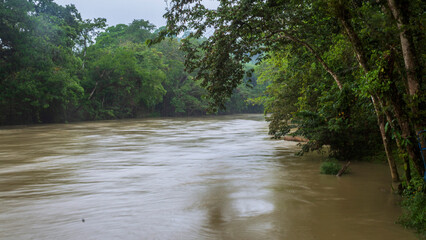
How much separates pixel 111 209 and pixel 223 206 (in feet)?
7.35

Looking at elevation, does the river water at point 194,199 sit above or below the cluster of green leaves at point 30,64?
below

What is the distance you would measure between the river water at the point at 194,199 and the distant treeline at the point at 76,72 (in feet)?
76.5

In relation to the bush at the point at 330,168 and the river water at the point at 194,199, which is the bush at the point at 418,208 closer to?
the river water at the point at 194,199

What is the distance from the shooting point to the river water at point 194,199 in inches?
248

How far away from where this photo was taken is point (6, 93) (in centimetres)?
3534

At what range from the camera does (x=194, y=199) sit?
8516 mm

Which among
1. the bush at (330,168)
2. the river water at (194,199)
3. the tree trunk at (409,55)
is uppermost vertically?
the tree trunk at (409,55)

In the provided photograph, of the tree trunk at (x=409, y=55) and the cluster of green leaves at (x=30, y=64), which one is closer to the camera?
the tree trunk at (x=409, y=55)

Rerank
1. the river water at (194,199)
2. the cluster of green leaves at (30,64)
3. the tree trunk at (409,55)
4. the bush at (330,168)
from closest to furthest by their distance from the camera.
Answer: the tree trunk at (409,55) → the river water at (194,199) → the bush at (330,168) → the cluster of green leaves at (30,64)

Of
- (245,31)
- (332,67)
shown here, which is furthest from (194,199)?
(332,67)

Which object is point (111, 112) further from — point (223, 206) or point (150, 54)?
point (223, 206)

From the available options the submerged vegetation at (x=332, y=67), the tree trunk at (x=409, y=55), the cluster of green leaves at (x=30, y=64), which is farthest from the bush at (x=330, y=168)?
the cluster of green leaves at (x=30, y=64)

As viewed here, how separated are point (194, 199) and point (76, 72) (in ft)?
132

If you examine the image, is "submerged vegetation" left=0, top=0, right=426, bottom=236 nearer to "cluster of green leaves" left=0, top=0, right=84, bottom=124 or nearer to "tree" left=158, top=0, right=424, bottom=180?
"tree" left=158, top=0, right=424, bottom=180
